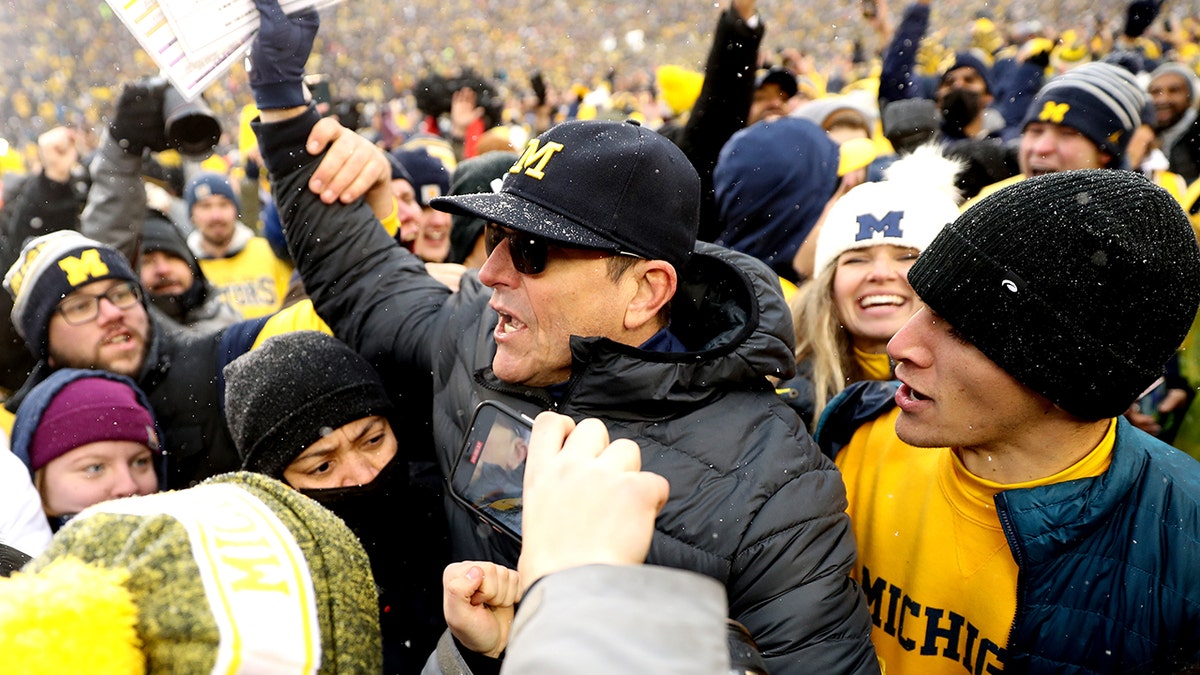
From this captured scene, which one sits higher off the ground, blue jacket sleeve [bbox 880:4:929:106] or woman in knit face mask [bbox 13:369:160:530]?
blue jacket sleeve [bbox 880:4:929:106]

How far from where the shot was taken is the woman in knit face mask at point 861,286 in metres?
2.64

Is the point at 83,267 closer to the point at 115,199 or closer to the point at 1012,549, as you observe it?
the point at 115,199

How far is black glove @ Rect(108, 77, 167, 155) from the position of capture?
11.1 ft

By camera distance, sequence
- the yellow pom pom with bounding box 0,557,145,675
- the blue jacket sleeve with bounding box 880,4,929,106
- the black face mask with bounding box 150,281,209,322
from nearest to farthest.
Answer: the yellow pom pom with bounding box 0,557,145,675
the black face mask with bounding box 150,281,209,322
the blue jacket sleeve with bounding box 880,4,929,106

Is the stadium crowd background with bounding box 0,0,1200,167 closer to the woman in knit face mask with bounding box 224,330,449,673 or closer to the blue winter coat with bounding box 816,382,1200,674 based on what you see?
the woman in knit face mask with bounding box 224,330,449,673

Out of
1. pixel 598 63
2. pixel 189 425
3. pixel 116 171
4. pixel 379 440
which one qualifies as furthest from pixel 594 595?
pixel 598 63

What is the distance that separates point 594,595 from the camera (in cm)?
91

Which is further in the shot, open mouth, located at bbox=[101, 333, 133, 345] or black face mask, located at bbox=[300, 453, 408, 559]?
open mouth, located at bbox=[101, 333, 133, 345]

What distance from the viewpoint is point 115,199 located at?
3750 mm

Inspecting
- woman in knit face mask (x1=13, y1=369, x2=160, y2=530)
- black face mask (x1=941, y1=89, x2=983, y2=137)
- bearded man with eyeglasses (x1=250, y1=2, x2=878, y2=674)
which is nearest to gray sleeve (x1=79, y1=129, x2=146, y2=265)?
woman in knit face mask (x1=13, y1=369, x2=160, y2=530)

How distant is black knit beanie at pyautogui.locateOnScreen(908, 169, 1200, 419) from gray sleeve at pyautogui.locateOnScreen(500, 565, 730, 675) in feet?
3.20

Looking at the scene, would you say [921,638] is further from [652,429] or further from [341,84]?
[341,84]

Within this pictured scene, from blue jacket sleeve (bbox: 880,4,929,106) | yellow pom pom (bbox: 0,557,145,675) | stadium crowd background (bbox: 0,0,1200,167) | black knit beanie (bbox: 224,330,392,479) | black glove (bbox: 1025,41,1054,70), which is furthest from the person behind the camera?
stadium crowd background (bbox: 0,0,1200,167)

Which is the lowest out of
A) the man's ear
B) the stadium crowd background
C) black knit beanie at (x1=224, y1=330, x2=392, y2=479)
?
the stadium crowd background
